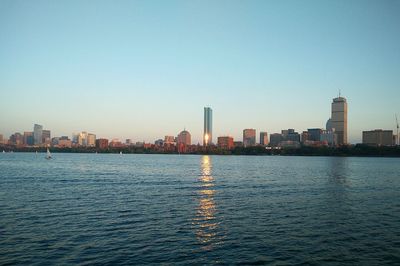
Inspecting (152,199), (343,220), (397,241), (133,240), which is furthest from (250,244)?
(152,199)

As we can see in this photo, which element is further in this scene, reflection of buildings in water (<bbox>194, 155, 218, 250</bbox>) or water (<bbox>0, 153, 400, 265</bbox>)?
reflection of buildings in water (<bbox>194, 155, 218, 250</bbox>)

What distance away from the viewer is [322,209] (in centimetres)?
4928

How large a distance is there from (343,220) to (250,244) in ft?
55.5

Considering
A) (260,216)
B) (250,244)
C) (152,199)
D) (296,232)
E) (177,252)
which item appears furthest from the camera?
(152,199)

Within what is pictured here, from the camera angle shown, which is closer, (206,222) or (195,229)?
(195,229)

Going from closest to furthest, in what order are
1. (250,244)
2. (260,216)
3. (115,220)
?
(250,244) < (115,220) < (260,216)

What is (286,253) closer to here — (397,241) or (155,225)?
(397,241)

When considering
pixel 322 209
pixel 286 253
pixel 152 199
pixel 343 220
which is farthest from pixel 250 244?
pixel 152 199

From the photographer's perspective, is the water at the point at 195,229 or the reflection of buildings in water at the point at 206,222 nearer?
the water at the point at 195,229

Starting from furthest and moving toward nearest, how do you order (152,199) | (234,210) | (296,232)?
1. (152,199)
2. (234,210)
3. (296,232)

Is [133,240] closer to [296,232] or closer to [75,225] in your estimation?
[75,225]

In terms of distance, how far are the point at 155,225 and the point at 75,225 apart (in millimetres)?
8397

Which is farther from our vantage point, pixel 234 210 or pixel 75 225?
pixel 234 210

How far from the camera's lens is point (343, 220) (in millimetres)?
42500
